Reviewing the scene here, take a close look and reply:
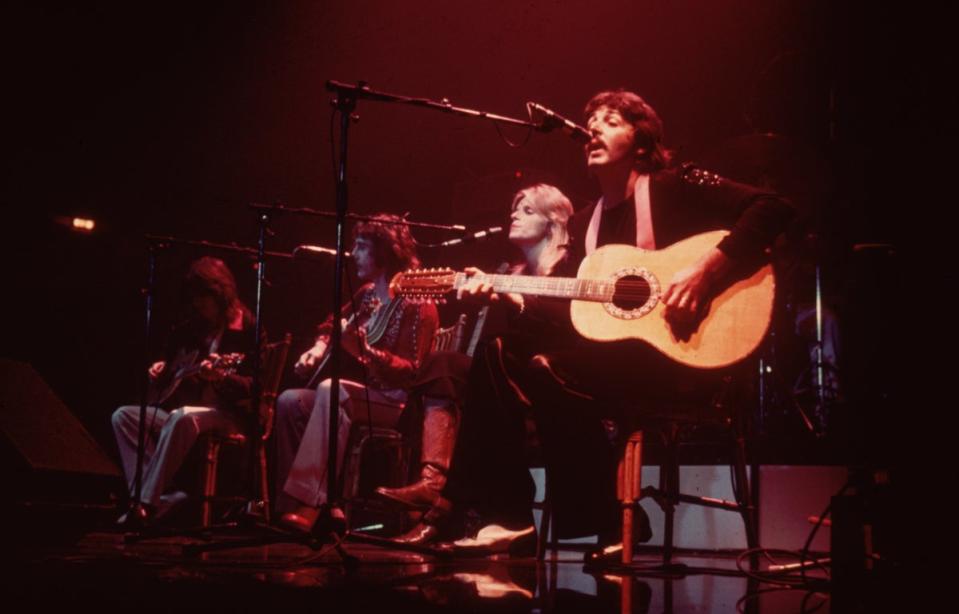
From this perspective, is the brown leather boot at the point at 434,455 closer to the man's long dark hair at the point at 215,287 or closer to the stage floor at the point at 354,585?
the stage floor at the point at 354,585

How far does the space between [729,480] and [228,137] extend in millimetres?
4423

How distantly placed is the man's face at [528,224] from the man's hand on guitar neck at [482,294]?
126 centimetres

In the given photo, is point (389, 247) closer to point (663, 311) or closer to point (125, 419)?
point (125, 419)

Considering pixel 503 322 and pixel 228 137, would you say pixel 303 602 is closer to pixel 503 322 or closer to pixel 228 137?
pixel 503 322

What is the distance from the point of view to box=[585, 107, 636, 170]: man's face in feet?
11.0

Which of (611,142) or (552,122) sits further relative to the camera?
(611,142)

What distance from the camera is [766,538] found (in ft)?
13.5

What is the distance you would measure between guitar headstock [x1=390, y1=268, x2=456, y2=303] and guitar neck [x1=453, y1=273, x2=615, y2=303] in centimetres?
13

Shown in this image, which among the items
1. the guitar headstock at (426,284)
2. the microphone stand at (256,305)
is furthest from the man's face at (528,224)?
the microphone stand at (256,305)

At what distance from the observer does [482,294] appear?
3.33 m

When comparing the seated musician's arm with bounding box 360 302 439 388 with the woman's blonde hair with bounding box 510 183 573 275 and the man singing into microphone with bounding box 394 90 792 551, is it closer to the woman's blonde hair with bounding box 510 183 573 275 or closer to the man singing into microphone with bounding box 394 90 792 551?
the woman's blonde hair with bounding box 510 183 573 275

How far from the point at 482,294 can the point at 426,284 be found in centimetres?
38

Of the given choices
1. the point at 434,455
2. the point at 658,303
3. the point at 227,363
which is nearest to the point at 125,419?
the point at 227,363

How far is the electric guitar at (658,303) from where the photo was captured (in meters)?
2.78
